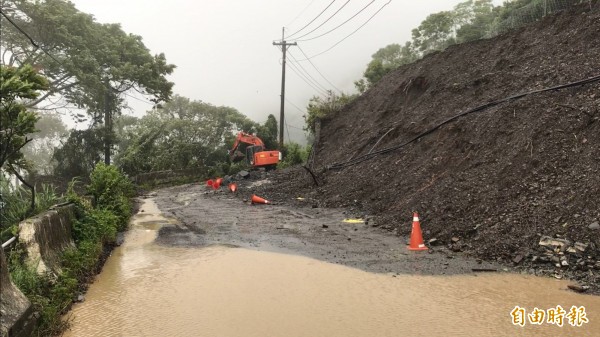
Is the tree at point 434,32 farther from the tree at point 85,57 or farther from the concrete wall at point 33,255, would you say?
the concrete wall at point 33,255

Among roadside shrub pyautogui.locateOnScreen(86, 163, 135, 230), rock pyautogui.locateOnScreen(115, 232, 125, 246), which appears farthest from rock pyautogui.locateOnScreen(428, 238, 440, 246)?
roadside shrub pyautogui.locateOnScreen(86, 163, 135, 230)

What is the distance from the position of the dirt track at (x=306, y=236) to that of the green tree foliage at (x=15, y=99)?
399cm

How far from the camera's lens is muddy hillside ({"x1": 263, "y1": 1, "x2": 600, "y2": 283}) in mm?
6703

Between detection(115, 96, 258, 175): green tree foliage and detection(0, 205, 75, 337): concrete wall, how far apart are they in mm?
18852

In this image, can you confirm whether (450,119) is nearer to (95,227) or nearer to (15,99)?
(95,227)

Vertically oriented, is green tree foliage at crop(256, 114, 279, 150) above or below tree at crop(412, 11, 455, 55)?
below

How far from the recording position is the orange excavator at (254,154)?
24.6 meters

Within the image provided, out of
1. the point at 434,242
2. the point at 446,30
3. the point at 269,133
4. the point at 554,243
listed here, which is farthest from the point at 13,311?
the point at 446,30

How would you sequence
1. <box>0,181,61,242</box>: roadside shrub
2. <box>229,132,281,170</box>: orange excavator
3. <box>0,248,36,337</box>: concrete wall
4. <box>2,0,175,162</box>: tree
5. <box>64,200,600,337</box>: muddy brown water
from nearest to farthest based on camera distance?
<box>0,248,36,337</box>: concrete wall, <box>64,200,600,337</box>: muddy brown water, <box>0,181,61,242</box>: roadside shrub, <box>2,0,175,162</box>: tree, <box>229,132,281,170</box>: orange excavator

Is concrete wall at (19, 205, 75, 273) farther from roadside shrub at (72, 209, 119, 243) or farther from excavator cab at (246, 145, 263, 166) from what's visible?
excavator cab at (246, 145, 263, 166)

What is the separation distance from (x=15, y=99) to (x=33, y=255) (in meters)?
2.05

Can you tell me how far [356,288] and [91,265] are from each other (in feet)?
14.1

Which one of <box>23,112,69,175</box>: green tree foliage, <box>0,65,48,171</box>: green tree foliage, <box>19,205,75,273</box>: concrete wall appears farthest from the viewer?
<box>23,112,69,175</box>: green tree foliage

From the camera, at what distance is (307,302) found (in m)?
5.36
